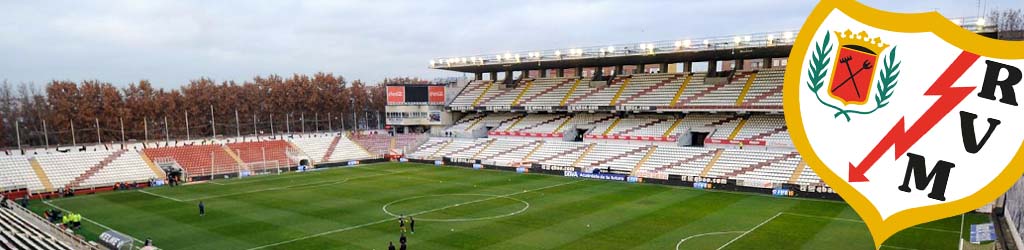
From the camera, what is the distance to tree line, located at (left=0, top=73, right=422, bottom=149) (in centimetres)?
5747

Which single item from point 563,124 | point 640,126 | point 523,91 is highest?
point 523,91

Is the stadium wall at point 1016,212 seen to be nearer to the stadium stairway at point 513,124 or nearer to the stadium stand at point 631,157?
the stadium stand at point 631,157

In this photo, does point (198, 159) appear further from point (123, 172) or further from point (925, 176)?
point (925, 176)

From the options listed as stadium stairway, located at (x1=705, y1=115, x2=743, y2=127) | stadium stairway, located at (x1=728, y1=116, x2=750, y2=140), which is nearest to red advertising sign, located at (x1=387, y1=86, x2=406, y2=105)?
stadium stairway, located at (x1=705, y1=115, x2=743, y2=127)

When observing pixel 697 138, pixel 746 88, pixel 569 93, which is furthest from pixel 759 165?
pixel 569 93

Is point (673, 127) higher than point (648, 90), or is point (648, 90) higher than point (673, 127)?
point (648, 90)

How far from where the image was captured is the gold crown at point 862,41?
7.57 metres

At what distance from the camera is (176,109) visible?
66.2 meters

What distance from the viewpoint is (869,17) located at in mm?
7734

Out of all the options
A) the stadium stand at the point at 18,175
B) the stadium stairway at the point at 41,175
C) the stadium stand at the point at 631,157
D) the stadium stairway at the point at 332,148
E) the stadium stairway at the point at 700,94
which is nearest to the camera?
the stadium stand at the point at 631,157

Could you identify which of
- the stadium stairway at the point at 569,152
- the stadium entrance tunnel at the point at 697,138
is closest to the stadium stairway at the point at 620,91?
the stadium stairway at the point at 569,152

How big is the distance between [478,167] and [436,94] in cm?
1668

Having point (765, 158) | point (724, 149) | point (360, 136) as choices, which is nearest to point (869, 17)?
point (765, 158)

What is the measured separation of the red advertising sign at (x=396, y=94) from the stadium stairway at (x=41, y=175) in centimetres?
2978
